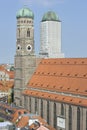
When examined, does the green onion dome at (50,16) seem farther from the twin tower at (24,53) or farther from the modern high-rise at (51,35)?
the twin tower at (24,53)

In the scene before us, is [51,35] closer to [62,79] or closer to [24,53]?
[24,53]

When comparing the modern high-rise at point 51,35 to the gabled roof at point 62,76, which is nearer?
the gabled roof at point 62,76

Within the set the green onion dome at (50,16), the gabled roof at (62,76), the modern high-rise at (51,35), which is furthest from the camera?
the modern high-rise at (51,35)

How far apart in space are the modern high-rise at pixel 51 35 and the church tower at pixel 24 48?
57.6 metres

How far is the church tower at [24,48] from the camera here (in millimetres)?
89938

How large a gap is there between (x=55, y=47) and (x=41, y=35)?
742 centimetres

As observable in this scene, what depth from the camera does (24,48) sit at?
90.1 m

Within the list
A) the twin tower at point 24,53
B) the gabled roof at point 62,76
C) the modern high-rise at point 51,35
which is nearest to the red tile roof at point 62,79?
the gabled roof at point 62,76

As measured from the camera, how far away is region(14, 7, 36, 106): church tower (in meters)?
89.9

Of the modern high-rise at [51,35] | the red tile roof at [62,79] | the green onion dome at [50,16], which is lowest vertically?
the red tile roof at [62,79]

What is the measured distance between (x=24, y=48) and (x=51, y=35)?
66.6 metres

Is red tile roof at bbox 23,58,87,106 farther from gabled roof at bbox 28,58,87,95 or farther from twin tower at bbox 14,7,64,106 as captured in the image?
twin tower at bbox 14,7,64,106

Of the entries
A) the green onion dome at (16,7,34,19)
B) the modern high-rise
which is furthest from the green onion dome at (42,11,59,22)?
the green onion dome at (16,7,34,19)

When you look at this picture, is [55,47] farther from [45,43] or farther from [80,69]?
[80,69]
